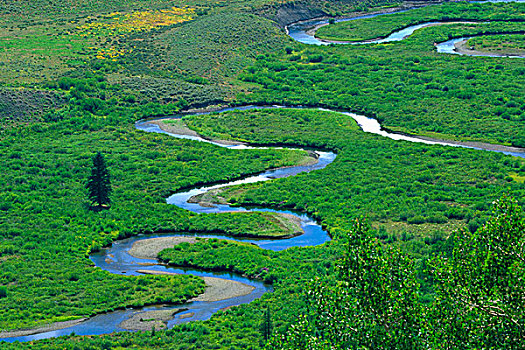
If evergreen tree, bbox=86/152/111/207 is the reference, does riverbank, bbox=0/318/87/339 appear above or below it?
below

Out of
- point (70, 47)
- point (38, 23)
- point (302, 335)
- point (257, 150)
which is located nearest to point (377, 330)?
point (302, 335)

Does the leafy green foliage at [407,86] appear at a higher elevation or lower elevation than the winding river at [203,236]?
higher

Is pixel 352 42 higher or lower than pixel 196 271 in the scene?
higher

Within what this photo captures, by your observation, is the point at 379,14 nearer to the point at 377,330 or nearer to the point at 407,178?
the point at 407,178

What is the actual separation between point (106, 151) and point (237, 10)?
80.0 m

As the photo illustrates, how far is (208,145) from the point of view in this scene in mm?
104125

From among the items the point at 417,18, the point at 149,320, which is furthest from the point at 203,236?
the point at 417,18

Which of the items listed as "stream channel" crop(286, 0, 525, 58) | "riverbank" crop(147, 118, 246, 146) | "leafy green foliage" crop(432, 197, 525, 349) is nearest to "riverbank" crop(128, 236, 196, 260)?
"riverbank" crop(147, 118, 246, 146)

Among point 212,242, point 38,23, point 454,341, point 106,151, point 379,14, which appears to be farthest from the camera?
point 379,14

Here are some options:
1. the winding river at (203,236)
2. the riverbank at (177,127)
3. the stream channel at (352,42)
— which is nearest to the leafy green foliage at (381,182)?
the riverbank at (177,127)

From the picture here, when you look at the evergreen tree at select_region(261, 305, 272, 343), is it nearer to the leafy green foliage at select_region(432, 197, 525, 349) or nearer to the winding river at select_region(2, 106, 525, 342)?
the winding river at select_region(2, 106, 525, 342)

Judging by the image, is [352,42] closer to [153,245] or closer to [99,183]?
[99,183]

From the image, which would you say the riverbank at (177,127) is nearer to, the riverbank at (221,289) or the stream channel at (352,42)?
the riverbank at (221,289)

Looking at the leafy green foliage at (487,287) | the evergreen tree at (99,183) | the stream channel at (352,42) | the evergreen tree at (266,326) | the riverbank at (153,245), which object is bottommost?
the riverbank at (153,245)
